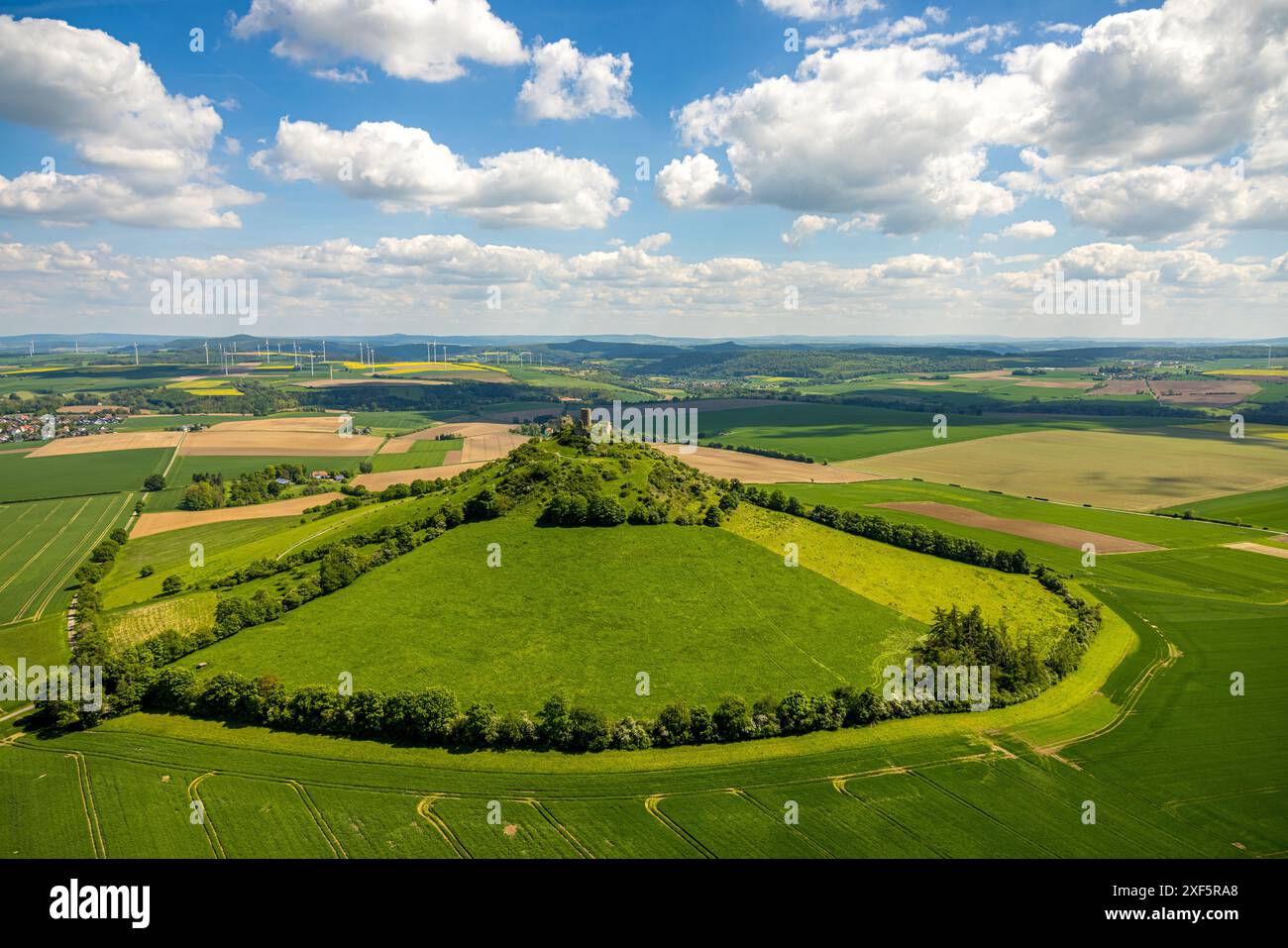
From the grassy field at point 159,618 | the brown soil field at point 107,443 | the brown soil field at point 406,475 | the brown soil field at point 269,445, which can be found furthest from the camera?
the brown soil field at point 269,445

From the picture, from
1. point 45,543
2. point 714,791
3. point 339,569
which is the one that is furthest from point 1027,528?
point 45,543

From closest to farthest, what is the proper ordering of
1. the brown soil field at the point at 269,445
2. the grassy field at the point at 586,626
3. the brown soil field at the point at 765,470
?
the grassy field at the point at 586,626, the brown soil field at the point at 765,470, the brown soil field at the point at 269,445

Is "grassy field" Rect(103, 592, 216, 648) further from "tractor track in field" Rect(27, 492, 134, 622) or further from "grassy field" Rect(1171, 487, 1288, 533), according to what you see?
"grassy field" Rect(1171, 487, 1288, 533)

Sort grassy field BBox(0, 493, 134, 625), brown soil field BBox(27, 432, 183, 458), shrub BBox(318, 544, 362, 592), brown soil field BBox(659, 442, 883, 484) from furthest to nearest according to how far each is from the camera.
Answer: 1. brown soil field BBox(27, 432, 183, 458)
2. brown soil field BBox(659, 442, 883, 484)
3. grassy field BBox(0, 493, 134, 625)
4. shrub BBox(318, 544, 362, 592)

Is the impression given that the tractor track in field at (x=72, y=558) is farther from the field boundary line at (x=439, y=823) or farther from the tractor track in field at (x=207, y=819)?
the field boundary line at (x=439, y=823)

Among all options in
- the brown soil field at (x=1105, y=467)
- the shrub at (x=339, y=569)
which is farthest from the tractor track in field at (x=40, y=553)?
the brown soil field at (x=1105, y=467)

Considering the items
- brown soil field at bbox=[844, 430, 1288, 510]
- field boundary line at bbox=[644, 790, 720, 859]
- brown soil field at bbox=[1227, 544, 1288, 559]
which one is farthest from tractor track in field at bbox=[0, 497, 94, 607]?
brown soil field at bbox=[1227, 544, 1288, 559]

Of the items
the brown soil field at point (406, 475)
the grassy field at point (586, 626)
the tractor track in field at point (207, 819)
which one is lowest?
the tractor track in field at point (207, 819)
